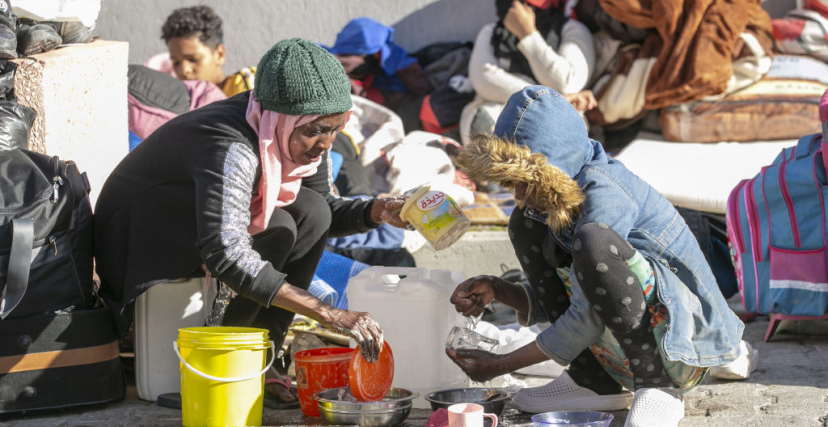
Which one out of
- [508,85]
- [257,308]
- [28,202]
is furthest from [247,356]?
[508,85]

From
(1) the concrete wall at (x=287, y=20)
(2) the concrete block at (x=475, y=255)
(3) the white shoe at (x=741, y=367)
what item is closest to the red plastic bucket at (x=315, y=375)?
(3) the white shoe at (x=741, y=367)

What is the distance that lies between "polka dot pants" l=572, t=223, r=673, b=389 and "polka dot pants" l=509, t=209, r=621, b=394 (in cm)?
31

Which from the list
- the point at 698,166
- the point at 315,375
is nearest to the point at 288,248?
the point at 315,375

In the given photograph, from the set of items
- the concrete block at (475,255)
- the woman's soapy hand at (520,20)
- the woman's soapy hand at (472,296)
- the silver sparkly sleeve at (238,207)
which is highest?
the woman's soapy hand at (520,20)

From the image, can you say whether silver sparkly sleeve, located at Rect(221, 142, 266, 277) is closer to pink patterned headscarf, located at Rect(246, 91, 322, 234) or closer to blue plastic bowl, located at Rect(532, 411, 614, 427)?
Result: pink patterned headscarf, located at Rect(246, 91, 322, 234)

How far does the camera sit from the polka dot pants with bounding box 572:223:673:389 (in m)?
2.42

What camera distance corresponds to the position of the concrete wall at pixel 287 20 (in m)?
6.59

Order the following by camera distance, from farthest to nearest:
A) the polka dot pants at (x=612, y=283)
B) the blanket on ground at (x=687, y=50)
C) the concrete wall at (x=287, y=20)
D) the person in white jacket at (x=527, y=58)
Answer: the concrete wall at (x=287, y=20) → the person in white jacket at (x=527, y=58) → the blanket on ground at (x=687, y=50) → the polka dot pants at (x=612, y=283)

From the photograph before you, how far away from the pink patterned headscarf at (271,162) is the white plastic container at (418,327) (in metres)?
0.45

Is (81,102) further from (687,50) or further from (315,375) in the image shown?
(687,50)

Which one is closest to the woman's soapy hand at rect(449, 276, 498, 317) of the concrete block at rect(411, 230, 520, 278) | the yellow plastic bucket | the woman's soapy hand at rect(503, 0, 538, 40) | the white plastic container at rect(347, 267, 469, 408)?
the white plastic container at rect(347, 267, 469, 408)

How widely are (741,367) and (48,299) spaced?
2251mm

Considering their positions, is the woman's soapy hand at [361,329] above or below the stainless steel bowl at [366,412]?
above

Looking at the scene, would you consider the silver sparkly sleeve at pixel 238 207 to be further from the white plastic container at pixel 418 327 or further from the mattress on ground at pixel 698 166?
the mattress on ground at pixel 698 166
